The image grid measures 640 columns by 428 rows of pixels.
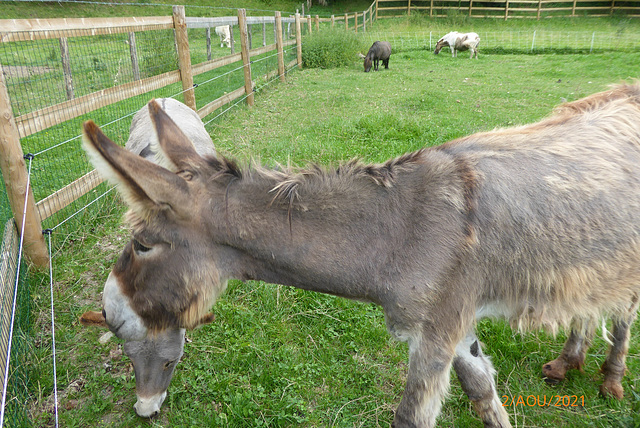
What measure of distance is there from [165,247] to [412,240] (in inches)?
42.1

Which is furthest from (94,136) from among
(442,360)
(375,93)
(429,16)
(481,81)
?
(429,16)

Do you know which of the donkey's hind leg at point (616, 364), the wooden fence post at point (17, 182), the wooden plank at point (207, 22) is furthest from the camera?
Result: the wooden plank at point (207, 22)

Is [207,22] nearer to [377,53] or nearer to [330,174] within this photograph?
[330,174]

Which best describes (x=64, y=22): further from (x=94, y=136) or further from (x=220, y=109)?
(x=220, y=109)

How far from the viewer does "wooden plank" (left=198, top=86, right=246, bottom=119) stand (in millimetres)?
7219

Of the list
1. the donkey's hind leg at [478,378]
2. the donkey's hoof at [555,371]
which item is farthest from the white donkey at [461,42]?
the donkey's hind leg at [478,378]

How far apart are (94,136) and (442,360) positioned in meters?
1.64

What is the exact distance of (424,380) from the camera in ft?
6.05

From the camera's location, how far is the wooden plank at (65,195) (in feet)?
12.0

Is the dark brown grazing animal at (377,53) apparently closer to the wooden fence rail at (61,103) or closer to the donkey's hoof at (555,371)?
the wooden fence rail at (61,103)

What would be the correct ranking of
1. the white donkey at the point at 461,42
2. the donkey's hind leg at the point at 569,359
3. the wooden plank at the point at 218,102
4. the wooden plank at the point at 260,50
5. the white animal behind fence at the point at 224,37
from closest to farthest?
1. the donkey's hind leg at the point at 569,359
2. the wooden plank at the point at 218,102
3. the wooden plank at the point at 260,50
4. the white animal behind fence at the point at 224,37
5. the white donkey at the point at 461,42

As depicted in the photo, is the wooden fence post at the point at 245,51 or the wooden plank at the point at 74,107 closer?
the wooden plank at the point at 74,107

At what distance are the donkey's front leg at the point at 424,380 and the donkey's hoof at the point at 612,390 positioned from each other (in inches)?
56.0

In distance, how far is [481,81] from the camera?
12617mm
